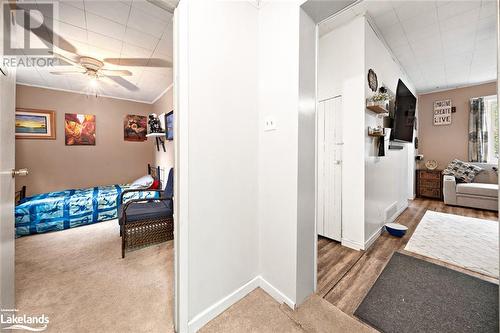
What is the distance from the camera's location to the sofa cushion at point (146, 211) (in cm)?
238

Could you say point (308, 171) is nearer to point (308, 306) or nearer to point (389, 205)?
point (308, 306)

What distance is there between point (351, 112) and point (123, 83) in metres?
4.02

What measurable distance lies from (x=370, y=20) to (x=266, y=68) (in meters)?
1.81

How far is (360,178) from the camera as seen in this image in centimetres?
A: 225

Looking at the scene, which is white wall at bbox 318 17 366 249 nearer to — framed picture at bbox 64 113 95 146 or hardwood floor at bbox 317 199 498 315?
hardwood floor at bbox 317 199 498 315

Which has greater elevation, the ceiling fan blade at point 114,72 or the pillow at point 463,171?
the ceiling fan blade at point 114,72

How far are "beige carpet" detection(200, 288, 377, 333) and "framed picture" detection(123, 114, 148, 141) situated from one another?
474 cm

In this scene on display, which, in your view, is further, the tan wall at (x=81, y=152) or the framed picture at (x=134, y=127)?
the framed picture at (x=134, y=127)

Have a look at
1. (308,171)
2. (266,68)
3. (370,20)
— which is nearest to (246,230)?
(308,171)

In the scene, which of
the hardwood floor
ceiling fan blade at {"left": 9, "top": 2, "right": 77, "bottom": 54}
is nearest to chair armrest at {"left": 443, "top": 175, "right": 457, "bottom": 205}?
the hardwood floor

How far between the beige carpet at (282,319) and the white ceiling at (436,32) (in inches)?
117

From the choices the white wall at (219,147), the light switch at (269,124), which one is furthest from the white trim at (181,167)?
the light switch at (269,124)

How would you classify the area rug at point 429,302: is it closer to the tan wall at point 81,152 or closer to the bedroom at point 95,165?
the bedroom at point 95,165

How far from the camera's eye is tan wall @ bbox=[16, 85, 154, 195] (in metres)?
3.72
